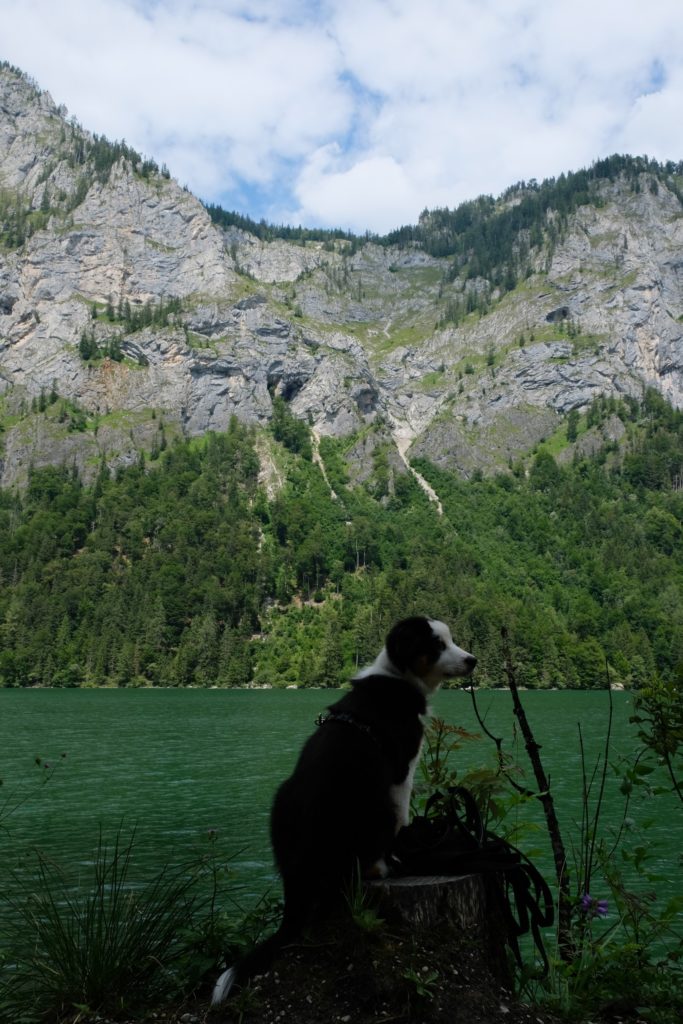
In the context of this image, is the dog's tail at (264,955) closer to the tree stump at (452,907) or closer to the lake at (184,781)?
the tree stump at (452,907)

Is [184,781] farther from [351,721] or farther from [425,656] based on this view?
[351,721]

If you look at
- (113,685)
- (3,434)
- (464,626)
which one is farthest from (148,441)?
(464,626)

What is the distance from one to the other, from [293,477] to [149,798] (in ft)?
542

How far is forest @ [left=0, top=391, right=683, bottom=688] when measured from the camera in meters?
128

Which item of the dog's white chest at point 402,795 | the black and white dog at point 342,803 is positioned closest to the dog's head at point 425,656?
the black and white dog at point 342,803

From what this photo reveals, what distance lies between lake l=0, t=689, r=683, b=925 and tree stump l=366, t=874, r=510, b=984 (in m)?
0.51

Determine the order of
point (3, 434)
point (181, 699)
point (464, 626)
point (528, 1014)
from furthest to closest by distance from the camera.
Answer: point (3, 434) < point (464, 626) < point (181, 699) < point (528, 1014)

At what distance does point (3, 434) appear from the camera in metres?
188

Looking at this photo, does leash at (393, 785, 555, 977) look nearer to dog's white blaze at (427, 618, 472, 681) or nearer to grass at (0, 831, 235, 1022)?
dog's white blaze at (427, 618, 472, 681)

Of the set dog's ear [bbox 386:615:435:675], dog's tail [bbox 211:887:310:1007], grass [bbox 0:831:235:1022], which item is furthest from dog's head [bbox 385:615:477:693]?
grass [bbox 0:831:235:1022]

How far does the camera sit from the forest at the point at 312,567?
128m

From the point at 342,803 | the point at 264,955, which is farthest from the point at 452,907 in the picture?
the point at 264,955

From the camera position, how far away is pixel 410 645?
15.3 ft

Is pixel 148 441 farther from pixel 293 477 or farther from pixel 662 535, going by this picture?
pixel 662 535
